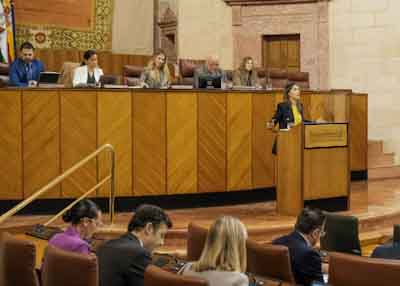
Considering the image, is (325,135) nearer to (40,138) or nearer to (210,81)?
(210,81)

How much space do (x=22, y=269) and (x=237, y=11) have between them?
954cm

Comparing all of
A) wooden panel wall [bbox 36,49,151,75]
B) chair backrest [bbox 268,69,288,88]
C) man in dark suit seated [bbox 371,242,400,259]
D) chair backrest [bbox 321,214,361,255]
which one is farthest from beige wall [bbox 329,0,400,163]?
man in dark suit seated [bbox 371,242,400,259]

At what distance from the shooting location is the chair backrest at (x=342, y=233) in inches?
217

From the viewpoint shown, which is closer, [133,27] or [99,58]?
[99,58]

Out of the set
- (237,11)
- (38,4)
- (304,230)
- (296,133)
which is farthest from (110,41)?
(304,230)

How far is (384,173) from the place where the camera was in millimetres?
11250

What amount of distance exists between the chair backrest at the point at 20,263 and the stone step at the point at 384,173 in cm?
771

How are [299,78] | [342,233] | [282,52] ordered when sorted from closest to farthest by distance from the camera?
[342,233]
[299,78]
[282,52]

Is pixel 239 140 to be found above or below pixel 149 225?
above

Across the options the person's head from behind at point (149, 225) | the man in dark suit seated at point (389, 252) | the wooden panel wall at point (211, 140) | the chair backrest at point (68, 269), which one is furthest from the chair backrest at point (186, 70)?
the chair backrest at point (68, 269)

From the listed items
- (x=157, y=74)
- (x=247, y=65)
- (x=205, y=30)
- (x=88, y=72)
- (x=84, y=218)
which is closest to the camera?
(x=84, y=218)

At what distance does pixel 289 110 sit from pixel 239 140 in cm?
71

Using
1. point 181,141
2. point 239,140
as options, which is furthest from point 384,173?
point 181,141

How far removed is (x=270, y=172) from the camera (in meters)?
9.07
